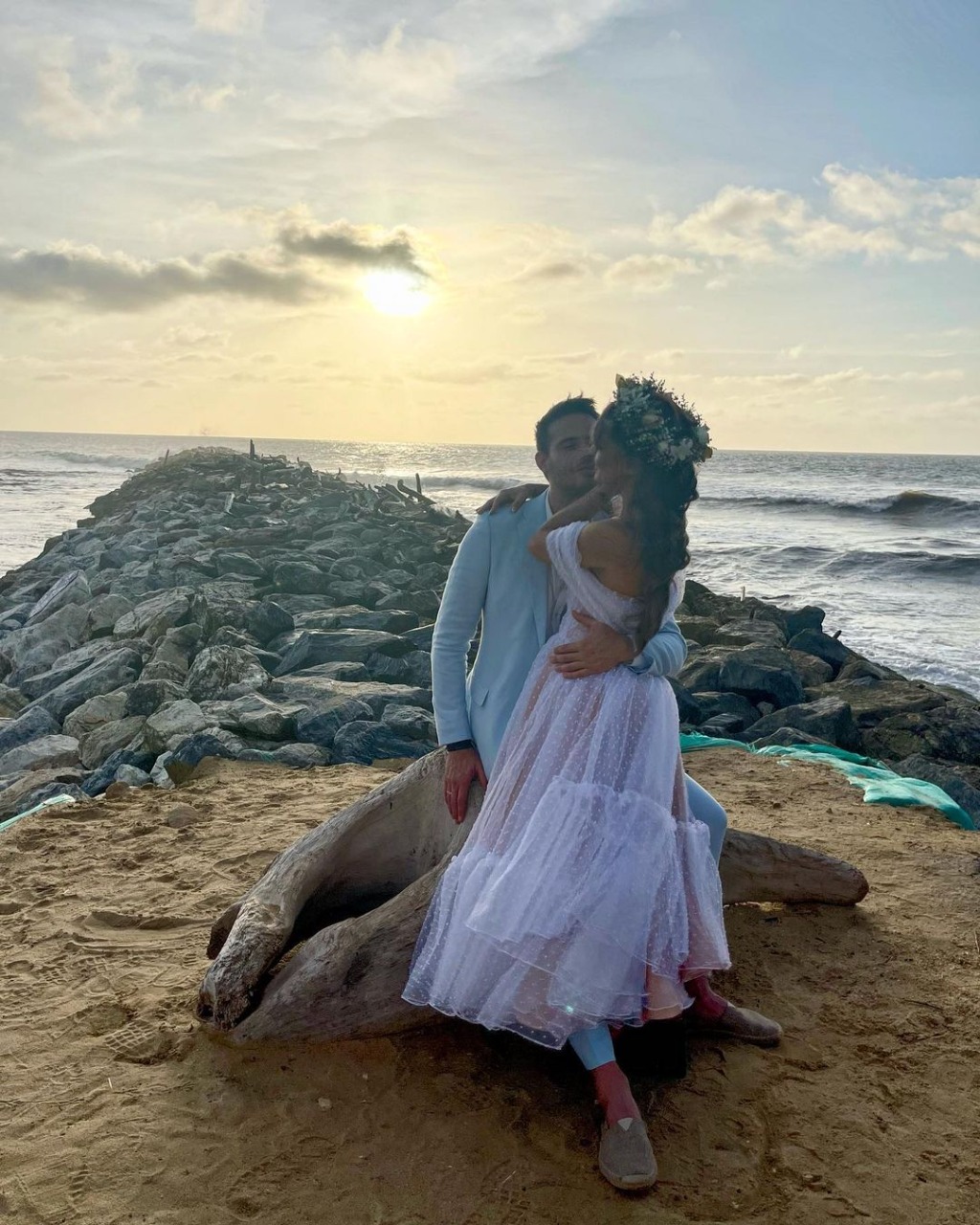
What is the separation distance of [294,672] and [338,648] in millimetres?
494

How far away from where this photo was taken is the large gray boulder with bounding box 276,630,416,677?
8781mm

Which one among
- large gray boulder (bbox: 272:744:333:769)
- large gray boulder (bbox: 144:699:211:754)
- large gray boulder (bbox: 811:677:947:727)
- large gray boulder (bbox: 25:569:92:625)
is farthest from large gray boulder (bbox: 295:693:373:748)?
large gray boulder (bbox: 25:569:92:625)

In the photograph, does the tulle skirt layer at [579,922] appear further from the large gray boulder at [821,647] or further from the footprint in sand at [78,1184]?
the large gray boulder at [821,647]

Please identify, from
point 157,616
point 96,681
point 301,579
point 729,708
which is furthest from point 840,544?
point 96,681

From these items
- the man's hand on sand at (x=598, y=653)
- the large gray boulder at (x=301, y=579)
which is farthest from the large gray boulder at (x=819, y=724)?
the large gray boulder at (x=301, y=579)

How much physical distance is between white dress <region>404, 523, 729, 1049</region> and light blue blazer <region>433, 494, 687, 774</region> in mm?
246

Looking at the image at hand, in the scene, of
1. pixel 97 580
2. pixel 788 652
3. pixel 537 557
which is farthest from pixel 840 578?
pixel 537 557

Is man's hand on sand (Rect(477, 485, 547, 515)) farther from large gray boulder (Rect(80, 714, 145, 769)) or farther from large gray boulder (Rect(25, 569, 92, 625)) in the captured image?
large gray boulder (Rect(25, 569, 92, 625))

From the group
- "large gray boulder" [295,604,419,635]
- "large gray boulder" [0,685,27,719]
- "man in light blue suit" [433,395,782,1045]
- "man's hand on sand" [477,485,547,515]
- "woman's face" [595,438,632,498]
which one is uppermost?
"woman's face" [595,438,632,498]

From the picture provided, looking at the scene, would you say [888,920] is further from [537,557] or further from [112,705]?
[112,705]

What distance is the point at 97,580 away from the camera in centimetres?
1344

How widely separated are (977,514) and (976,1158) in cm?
3680

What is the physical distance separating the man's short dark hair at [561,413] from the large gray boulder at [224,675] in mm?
5101

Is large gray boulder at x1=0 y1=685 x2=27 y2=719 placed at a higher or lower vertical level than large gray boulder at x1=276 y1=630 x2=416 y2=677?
lower
